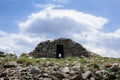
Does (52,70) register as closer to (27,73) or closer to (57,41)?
(27,73)

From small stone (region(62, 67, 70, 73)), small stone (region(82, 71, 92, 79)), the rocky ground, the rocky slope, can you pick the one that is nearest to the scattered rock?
the rocky ground

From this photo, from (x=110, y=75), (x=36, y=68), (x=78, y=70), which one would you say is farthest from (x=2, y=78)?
(x=110, y=75)

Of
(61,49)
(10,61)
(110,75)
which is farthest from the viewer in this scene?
(61,49)

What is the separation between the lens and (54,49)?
137ft

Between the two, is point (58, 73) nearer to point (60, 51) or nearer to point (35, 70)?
point (35, 70)

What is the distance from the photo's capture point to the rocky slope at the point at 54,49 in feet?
136

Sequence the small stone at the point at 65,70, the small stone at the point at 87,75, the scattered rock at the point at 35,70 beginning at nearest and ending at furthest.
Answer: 1. the small stone at the point at 87,75
2. the scattered rock at the point at 35,70
3. the small stone at the point at 65,70

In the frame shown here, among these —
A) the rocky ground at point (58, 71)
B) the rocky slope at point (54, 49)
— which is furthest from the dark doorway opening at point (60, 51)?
the rocky ground at point (58, 71)

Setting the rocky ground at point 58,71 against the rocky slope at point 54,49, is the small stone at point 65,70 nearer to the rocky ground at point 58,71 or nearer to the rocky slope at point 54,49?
the rocky ground at point 58,71

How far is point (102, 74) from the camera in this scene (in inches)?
897

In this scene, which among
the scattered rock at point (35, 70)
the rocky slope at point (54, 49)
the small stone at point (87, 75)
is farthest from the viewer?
the rocky slope at point (54, 49)

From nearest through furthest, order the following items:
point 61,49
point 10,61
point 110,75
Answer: point 110,75
point 10,61
point 61,49

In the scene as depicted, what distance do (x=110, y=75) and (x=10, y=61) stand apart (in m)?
6.99

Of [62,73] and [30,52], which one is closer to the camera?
[62,73]
